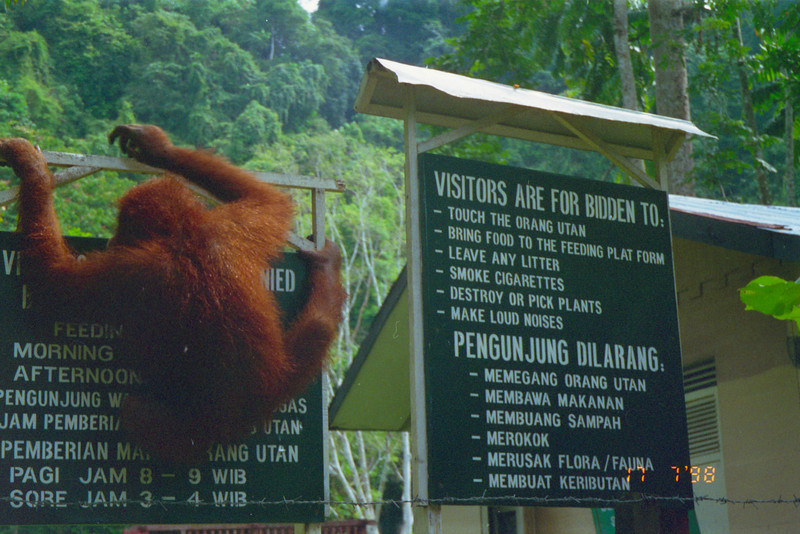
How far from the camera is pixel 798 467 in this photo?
611cm

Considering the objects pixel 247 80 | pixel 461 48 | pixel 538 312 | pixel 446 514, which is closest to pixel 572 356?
pixel 538 312

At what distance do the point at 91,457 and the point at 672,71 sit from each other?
34.3 feet

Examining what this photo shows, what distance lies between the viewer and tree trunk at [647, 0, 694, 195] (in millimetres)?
12180

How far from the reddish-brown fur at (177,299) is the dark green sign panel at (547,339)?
30.4 inches

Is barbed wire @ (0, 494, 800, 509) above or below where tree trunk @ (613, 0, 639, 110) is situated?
below

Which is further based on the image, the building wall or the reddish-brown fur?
the building wall

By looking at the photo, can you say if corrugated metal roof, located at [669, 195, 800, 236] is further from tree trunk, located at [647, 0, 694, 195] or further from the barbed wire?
tree trunk, located at [647, 0, 694, 195]

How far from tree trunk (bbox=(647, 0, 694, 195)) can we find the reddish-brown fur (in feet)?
29.6

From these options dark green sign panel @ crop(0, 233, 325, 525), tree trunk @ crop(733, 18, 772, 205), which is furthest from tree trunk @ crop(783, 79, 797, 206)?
dark green sign panel @ crop(0, 233, 325, 525)

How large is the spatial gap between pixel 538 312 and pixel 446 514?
5752 mm

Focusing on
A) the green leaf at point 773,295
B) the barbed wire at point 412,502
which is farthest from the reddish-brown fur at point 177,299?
the green leaf at point 773,295

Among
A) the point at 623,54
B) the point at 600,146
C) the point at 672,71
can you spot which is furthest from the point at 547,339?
the point at 623,54

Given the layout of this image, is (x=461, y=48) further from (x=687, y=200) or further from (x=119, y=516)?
(x=119, y=516)

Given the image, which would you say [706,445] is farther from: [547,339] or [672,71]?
[672,71]
